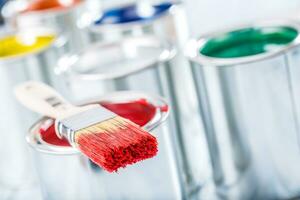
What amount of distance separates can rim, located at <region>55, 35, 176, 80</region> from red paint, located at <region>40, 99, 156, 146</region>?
0.15ft

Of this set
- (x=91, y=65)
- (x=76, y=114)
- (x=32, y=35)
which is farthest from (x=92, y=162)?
(x=32, y=35)

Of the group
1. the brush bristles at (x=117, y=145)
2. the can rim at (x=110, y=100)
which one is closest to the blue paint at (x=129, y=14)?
the can rim at (x=110, y=100)

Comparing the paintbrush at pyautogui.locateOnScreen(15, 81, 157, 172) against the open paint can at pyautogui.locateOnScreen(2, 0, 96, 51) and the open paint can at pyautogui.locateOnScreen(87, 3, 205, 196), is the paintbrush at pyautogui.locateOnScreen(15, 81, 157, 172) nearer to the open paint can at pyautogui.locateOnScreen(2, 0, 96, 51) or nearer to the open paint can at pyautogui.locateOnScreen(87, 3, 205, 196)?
the open paint can at pyautogui.locateOnScreen(87, 3, 205, 196)

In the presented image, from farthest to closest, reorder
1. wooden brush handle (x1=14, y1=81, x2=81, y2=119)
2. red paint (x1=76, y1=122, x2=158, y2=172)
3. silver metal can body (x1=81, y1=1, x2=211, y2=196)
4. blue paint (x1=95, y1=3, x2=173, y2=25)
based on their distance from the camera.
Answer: blue paint (x1=95, y1=3, x2=173, y2=25)
silver metal can body (x1=81, y1=1, x2=211, y2=196)
wooden brush handle (x1=14, y1=81, x2=81, y2=119)
red paint (x1=76, y1=122, x2=158, y2=172)

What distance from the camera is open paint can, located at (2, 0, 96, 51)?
2.78 feet

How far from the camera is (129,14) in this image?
86 centimetres

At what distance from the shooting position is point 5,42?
829mm

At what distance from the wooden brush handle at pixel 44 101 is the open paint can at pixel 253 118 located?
5.1 inches

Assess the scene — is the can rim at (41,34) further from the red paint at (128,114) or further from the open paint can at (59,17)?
the red paint at (128,114)

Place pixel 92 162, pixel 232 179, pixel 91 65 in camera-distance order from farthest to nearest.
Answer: pixel 91 65, pixel 232 179, pixel 92 162

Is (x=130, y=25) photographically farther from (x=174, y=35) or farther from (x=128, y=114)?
(x=128, y=114)

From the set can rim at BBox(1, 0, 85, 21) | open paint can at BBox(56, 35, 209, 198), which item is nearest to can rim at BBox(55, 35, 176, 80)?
open paint can at BBox(56, 35, 209, 198)

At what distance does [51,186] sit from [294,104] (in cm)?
23

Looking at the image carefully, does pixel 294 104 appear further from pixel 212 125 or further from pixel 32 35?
pixel 32 35
